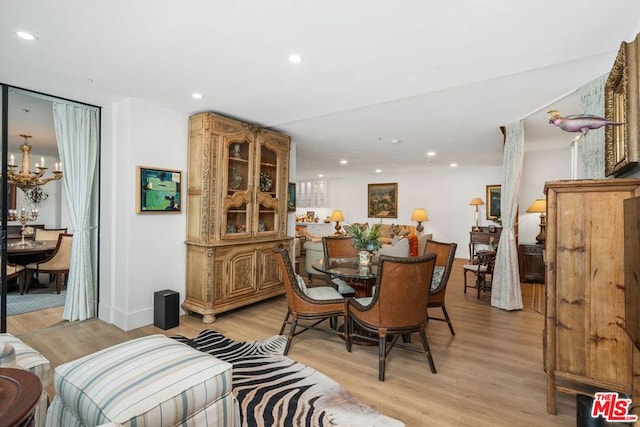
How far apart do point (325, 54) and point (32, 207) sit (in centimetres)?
723

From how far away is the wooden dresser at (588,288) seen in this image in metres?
1.79

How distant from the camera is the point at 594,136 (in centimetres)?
262

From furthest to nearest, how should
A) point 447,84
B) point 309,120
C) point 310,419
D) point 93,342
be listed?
1. point 309,120
2. point 93,342
3. point 447,84
4. point 310,419

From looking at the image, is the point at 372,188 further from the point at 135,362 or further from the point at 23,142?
the point at 135,362

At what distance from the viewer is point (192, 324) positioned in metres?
3.61

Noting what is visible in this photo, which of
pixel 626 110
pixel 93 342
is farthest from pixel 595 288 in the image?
pixel 93 342

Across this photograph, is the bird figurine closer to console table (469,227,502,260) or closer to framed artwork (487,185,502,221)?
console table (469,227,502,260)

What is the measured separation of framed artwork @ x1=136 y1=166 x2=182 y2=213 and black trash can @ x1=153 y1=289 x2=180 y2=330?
37.9 inches

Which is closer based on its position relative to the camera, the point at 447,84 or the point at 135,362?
the point at 135,362

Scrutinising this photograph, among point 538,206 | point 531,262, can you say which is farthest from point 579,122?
point 531,262

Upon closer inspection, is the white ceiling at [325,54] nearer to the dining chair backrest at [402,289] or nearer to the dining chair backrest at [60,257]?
the dining chair backrest at [402,289]

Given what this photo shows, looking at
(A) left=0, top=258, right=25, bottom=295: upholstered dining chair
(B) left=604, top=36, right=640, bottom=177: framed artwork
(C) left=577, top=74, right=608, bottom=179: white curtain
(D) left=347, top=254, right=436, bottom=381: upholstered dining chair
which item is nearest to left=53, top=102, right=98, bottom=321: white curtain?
(A) left=0, top=258, right=25, bottom=295: upholstered dining chair

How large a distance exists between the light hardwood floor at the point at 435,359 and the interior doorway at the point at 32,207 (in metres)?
0.14

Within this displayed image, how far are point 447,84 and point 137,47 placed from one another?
2.52m
